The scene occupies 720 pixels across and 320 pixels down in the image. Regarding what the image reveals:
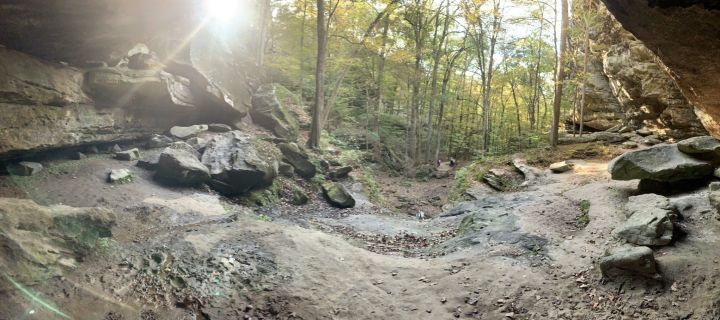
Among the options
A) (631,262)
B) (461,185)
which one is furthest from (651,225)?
(461,185)

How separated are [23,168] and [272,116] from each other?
35.2 ft

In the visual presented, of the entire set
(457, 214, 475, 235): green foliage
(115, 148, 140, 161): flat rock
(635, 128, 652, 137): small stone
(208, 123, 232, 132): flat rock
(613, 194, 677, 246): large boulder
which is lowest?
(457, 214, 475, 235): green foliage

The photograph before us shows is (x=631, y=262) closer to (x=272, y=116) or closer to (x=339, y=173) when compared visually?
(x=339, y=173)

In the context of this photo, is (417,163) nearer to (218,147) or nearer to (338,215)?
(338,215)

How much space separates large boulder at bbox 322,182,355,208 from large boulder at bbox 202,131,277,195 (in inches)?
91.1

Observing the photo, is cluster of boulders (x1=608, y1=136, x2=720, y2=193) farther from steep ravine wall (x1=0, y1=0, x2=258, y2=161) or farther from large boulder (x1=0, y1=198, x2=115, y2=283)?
Answer: large boulder (x1=0, y1=198, x2=115, y2=283)

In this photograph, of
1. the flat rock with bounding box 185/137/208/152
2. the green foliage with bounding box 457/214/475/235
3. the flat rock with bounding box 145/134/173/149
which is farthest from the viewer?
the flat rock with bounding box 185/137/208/152

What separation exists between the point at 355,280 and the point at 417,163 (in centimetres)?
1859

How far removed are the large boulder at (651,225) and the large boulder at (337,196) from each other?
892 cm

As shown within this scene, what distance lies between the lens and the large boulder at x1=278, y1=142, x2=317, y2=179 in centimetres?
1652

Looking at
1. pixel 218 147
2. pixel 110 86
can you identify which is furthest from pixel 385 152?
A: pixel 110 86

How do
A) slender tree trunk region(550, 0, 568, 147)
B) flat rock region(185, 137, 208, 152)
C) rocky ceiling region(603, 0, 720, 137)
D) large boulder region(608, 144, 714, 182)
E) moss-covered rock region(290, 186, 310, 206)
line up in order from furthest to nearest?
slender tree trunk region(550, 0, 568, 147) < moss-covered rock region(290, 186, 310, 206) < flat rock region(185, 137, 208, 152) < large boulder region(608, 144, 714, 182) < rocky ceiling region(603, 0, 720, 137)

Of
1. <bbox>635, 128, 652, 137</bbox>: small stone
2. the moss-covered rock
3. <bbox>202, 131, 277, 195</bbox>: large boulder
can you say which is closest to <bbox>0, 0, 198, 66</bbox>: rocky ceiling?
<bbox>202, 131, 277, 195</bbox>: large boulder

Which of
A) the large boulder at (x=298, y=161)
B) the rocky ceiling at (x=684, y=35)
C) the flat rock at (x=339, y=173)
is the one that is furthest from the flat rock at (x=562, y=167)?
the rocky ceiling at (x=684, y=35)
